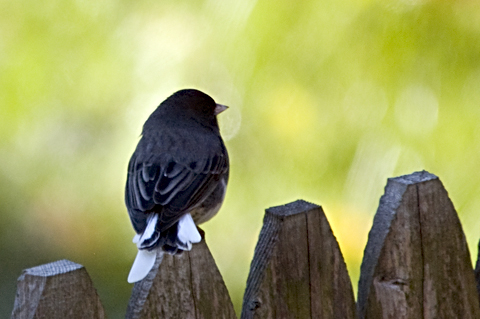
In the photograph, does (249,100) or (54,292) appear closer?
(54,292)

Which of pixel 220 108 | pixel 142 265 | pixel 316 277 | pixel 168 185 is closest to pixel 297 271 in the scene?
pixel 316 277

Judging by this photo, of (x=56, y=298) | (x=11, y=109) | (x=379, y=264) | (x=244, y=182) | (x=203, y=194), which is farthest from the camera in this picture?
(x=244, y=182)

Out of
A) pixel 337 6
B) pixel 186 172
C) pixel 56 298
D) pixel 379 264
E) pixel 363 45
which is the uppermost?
pixel 337 6

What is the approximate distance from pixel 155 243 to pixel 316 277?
47cm

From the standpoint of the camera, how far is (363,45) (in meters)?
2.55

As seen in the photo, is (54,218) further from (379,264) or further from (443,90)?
(443,90)

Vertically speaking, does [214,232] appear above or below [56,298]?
above

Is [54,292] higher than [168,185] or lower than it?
lower

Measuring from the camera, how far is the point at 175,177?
2170mm

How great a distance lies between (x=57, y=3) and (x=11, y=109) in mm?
471

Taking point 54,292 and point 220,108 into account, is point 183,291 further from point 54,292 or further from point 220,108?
point 220,108

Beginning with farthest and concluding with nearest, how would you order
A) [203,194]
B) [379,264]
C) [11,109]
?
[11,109]
[203,194]
[379,264]

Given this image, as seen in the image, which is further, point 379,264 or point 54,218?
point 54,218

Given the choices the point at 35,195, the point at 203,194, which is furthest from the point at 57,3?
the point at 203,194
